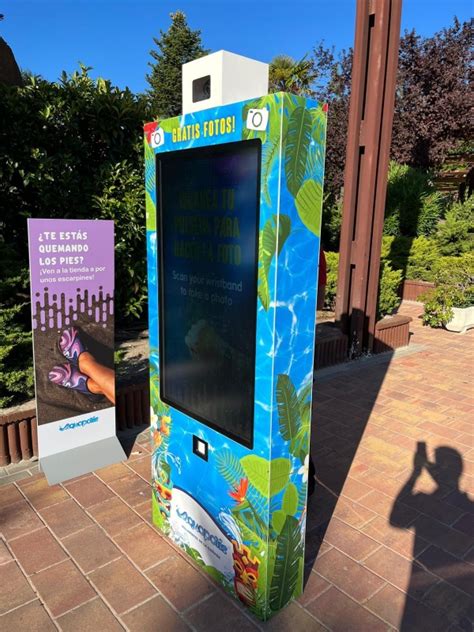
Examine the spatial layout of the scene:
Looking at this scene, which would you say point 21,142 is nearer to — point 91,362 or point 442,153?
point 91,362

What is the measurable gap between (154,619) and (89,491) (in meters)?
1.41

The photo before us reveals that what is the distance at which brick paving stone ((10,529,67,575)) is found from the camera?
115 inches

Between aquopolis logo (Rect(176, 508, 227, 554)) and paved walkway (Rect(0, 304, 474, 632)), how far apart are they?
261 mm

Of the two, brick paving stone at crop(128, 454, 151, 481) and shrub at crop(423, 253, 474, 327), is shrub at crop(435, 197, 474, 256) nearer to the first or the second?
shrub at crop(423, 253, 474, 327)

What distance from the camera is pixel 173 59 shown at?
31.1 meters

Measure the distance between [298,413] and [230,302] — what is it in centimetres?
65

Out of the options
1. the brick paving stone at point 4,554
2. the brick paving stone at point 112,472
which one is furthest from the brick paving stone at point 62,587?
the brick paving stone at point 112,472

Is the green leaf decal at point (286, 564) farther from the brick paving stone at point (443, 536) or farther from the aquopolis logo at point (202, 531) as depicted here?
the brick paving stone at point (443, 536)

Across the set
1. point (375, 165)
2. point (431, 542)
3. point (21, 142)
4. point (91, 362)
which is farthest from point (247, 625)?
point (375, 165)

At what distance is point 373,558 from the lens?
3.02 metres

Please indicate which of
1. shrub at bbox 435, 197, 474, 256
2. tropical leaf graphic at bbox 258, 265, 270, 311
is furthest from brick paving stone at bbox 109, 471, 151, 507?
shrub at bbox 435, 197, 474, 256

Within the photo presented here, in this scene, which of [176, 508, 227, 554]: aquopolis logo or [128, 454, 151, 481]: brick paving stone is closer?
[176, 508, 227, 554]: aquopolis logo

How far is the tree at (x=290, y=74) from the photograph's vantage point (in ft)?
69.7

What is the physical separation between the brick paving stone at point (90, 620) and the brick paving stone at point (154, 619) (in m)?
0.07
